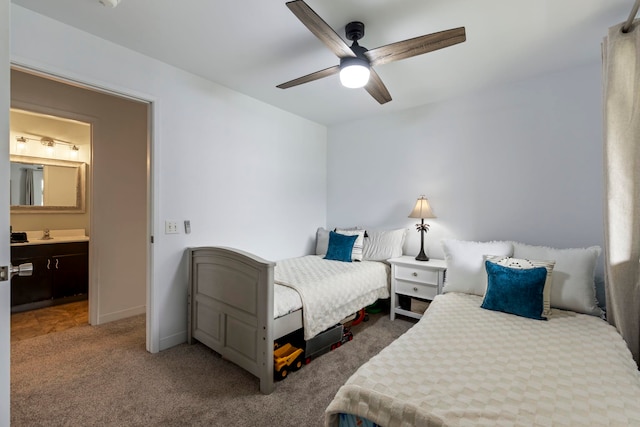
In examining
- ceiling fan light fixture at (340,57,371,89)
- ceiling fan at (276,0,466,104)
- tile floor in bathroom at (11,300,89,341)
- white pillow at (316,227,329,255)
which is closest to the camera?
ceiling fan at (276,0,466,104)

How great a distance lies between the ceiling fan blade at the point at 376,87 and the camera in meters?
2.04

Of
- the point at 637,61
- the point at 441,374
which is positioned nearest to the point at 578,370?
the point at 441,374

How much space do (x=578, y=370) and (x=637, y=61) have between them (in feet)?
→ 5.91

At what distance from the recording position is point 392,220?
11.9 ft

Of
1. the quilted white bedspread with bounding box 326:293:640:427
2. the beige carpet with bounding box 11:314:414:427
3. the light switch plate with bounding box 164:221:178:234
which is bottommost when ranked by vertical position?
the beige carpet with bounding box 11:314:414:427

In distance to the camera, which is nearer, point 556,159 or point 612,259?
point 612,259

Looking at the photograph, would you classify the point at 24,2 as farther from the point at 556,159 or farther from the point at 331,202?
the point at 556,159

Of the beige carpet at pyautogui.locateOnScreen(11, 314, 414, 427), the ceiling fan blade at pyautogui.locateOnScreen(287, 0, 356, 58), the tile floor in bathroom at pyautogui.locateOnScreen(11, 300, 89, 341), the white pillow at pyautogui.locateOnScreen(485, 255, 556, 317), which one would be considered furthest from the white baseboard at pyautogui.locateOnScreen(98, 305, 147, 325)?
the white pillow at pyautogui.locateOnScreen(485, 255, 556, 317)

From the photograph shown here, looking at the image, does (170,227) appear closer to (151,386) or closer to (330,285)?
(151,386)

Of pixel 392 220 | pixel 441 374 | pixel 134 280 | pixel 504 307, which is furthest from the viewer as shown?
pixel 392 220

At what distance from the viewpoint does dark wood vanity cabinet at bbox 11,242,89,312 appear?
10.4 feet

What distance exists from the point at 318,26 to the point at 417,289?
2.46 m

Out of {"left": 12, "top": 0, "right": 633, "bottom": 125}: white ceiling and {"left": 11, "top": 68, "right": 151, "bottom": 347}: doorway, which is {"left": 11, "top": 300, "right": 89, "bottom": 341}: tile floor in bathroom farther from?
{"left": 12, "top": 0, "right": 633, "bottom": 125}: white ceiling

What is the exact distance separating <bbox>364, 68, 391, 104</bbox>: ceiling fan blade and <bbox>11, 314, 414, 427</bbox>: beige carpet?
84.3 inches
